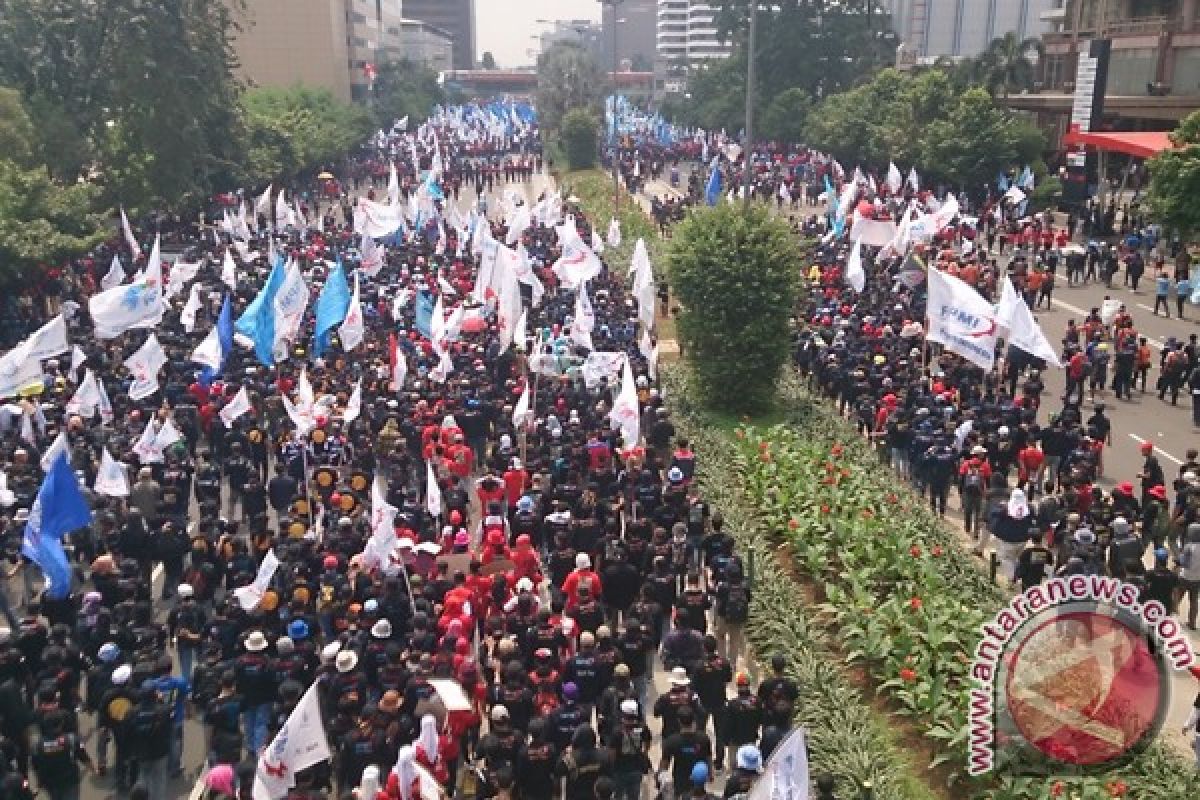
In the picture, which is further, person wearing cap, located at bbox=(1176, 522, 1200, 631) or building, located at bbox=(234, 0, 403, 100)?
building, located at bbox=(234, 0, 403, 100)

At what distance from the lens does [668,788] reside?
28.9ft

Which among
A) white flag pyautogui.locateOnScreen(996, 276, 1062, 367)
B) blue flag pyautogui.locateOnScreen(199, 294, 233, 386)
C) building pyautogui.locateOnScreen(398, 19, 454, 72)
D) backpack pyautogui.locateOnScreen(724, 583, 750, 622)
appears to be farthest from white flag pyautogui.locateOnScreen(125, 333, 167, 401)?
building pyautogui.locateOnScreen(398, 19, 454, 72)

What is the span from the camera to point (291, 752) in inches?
319

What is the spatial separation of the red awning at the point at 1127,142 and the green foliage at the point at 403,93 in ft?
182

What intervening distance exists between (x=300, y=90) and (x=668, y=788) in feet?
189

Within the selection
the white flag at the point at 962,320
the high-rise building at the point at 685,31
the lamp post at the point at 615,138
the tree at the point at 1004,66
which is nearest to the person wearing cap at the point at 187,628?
the white flag at the point at 962,320

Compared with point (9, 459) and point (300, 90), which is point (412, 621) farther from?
point (300, 90)

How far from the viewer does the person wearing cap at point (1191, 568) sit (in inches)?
466

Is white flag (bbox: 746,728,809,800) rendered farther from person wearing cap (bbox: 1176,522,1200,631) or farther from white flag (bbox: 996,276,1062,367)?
white flag (bbox: 996,276,1062,367)

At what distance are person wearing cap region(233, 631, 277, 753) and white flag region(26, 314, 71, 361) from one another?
25.6 feet

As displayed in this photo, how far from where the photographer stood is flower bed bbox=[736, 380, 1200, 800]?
9461mm

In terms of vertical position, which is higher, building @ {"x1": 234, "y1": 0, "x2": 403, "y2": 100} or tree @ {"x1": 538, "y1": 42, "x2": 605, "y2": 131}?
building @ {"x1": 234, "y1": 0, "x2": 403, "y2": 100}

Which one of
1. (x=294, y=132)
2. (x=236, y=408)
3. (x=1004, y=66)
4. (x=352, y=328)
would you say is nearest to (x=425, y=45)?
(x=294, y=132)

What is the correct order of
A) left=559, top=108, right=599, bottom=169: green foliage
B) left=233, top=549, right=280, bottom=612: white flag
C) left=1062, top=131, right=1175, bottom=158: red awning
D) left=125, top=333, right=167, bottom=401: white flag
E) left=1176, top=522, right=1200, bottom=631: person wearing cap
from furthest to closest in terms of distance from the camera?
1. left=559, top=108, right=599, bottom=169: green foliage
2. left=1062, top=131, right=1175, bottom=158: red awning
3. left=125, top=333, right=167, bottom=401: white flag
4. left=1176, top=522, right=1200, bottom=631: person wearing cap
5. left=233, top=549, right=280, bottom=612: white flag
